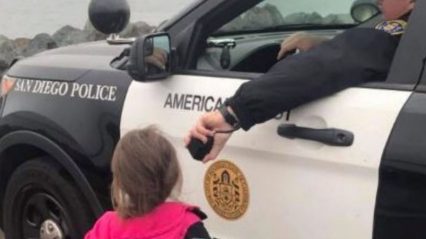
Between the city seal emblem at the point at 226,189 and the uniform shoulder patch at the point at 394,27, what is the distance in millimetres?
686

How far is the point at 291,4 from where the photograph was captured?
4.29m

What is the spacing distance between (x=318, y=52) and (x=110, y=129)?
3.61ft

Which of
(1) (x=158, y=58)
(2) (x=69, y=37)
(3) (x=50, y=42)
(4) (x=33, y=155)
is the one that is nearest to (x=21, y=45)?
(2) (x=69, y=37)

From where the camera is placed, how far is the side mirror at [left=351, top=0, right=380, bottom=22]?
3871 millimetres

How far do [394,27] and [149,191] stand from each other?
1.07 metres

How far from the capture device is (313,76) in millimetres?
2625

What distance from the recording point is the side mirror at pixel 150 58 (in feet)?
10.2

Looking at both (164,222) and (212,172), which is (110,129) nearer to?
(212,172)

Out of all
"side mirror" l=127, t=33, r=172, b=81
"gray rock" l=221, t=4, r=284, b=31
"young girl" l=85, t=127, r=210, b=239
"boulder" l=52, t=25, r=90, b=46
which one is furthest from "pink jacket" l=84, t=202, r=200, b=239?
"boulder" l=52, t=25, r=90, b=46

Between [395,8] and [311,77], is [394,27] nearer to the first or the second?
[395,8]

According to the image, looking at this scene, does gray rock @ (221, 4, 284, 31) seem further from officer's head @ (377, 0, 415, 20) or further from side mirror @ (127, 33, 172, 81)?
officer's head @ (377, 0, 415, 20)

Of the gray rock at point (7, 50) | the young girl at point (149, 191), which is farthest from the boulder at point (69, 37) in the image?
the young girl at point (149, 191)

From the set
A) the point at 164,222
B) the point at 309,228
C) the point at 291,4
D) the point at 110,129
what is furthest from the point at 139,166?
the point at 291,4

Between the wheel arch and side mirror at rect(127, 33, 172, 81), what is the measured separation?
64cm
